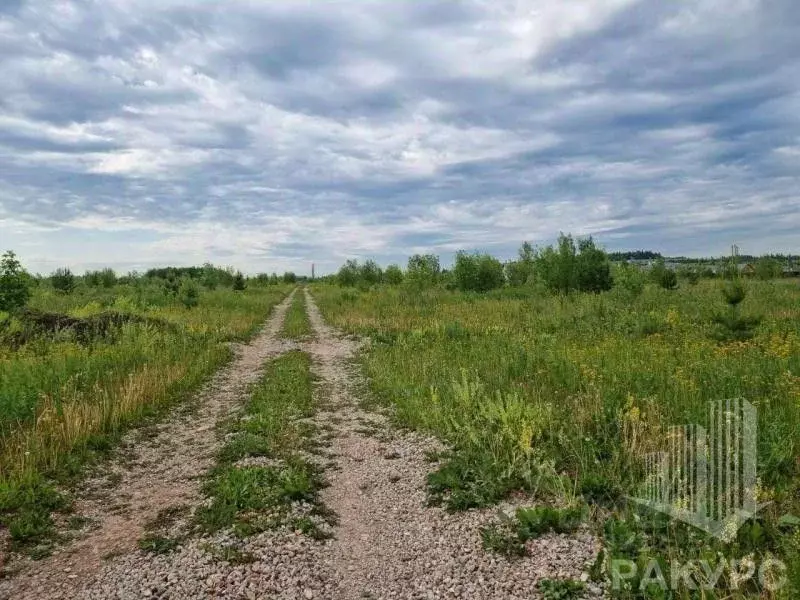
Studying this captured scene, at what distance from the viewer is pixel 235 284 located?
64.7m

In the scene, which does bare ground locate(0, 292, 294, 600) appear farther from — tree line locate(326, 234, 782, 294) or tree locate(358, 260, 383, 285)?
tree locate(358, 260, 383, 285)

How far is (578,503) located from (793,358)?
288 inches

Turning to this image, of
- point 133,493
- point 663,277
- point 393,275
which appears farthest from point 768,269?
point 133,493

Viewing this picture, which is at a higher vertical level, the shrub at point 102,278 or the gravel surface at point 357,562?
the shrub at point 102,278

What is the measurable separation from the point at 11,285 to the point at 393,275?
46.4 meters

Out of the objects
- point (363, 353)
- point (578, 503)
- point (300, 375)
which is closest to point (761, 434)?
point (578, 503)

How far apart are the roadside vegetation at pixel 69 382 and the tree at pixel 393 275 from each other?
39.1m

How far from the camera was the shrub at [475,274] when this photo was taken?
44.8 meters

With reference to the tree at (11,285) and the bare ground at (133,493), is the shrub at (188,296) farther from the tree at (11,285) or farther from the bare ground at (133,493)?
the bare ground at (133,493)

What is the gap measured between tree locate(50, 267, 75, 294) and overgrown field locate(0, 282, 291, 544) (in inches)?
1277

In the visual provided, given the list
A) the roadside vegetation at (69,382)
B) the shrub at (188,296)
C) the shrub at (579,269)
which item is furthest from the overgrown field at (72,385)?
the shrub at (579,269)

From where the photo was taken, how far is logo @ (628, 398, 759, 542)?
4.49 m

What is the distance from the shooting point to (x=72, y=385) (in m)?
9.02

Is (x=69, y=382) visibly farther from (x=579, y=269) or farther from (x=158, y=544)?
(x=579, y=269)
